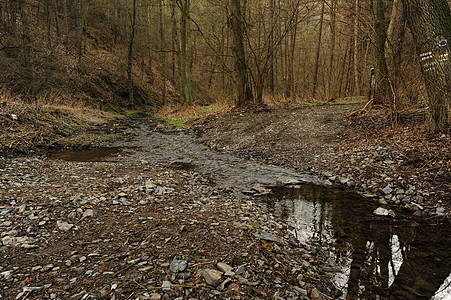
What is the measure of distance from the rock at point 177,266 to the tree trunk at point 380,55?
6458mm

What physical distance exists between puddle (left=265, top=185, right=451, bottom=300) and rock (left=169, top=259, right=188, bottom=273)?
1.48 m

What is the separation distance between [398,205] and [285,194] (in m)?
1.82

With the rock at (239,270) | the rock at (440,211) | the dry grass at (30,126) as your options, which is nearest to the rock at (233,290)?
the rock at (239,270)

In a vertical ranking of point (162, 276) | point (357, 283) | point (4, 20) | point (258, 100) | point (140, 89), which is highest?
point (4, 20)

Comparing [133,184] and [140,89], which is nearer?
[133,184]

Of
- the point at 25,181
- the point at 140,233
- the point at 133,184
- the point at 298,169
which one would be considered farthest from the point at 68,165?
the point at 298,169

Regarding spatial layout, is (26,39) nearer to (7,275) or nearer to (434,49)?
(7,275)

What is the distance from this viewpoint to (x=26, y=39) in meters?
12.9

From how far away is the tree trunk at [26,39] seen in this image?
12361 mm

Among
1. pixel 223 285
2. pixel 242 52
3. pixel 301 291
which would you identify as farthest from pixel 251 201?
pixel 242 52

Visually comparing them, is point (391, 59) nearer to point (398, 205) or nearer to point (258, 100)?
point (398, 205)

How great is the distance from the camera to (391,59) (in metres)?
6.31

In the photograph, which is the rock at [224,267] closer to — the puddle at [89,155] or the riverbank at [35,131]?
the puddle at [89,155]

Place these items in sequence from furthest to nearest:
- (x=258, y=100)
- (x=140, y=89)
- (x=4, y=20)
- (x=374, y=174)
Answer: (x=140, y=89), (x=4, y=20), (x=258, y=100), (x=374, y=174)
